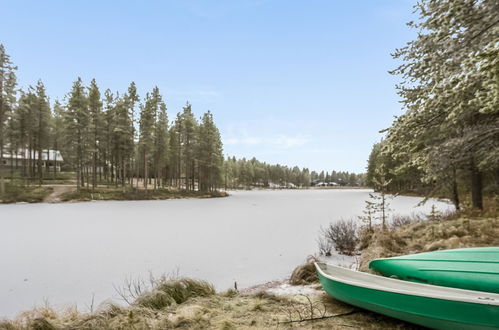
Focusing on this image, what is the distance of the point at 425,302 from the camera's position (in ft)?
10.6

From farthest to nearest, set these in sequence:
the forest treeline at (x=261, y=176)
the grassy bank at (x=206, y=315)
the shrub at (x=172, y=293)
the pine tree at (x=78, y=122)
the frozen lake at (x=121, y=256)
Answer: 1. the forest treeline at (x=261, y=176)
2. the pine tree at (x=78, y=122)
3. the frozen lake at (x=121, y=256)
4. the shrub at (x=172, y=293)
5. the grassy bank at (x=206, y=315)

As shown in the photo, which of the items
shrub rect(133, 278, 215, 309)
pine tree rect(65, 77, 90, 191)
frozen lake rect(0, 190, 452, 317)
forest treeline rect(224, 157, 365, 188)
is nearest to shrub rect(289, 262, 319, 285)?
frozen lake rect(0, 190, 452, 317)

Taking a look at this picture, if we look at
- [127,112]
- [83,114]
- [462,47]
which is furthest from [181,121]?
[462,47]

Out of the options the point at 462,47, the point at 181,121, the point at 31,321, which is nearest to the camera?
the point at 31,321

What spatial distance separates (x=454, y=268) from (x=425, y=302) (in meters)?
1.20

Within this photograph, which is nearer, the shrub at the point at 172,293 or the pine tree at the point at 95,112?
the shrub at the point at 172,293

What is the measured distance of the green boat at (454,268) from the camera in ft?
11.9

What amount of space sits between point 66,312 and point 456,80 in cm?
812

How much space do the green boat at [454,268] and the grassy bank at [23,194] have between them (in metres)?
37.2

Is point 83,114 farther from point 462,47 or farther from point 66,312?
point 462,47

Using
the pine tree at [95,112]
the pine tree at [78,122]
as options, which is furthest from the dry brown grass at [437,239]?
the pine tree at [95,112]

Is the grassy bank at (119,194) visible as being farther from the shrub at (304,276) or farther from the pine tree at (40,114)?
the shrub at (304,276)

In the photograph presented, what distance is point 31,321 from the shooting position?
12.9 feet

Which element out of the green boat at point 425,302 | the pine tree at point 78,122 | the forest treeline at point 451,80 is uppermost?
the pine tree at point 78,122
